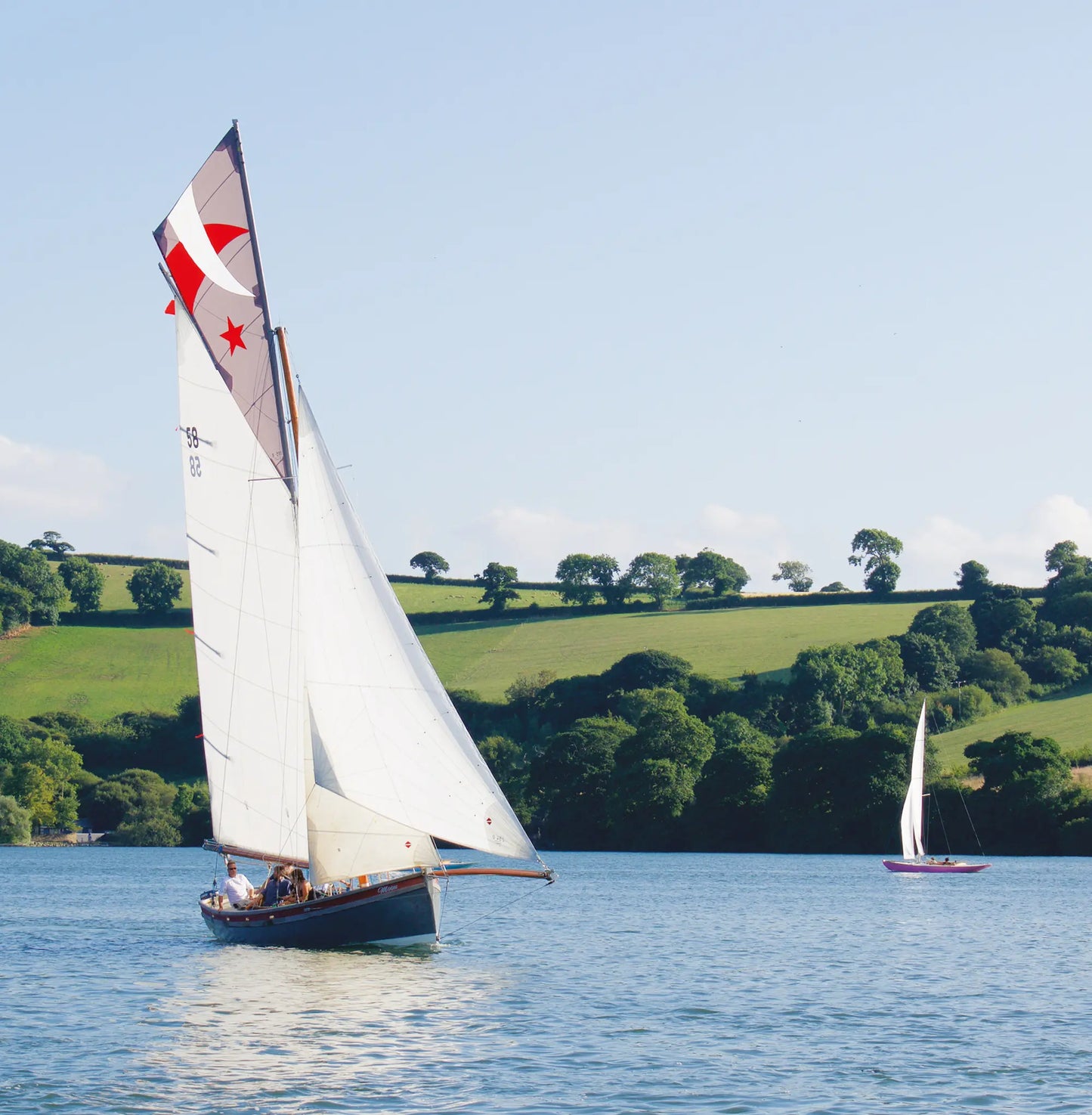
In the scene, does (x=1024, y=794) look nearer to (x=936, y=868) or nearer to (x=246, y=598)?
(x=936, y=868)

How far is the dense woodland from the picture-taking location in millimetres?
112250

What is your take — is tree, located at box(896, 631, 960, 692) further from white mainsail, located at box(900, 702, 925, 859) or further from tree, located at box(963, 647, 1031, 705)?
white mainsail, located at box(900, 702, 925, 859)

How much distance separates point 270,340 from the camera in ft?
131

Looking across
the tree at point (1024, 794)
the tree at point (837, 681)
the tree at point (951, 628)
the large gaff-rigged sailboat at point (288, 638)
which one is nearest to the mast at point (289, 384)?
the large gaff-rigged sailboat at point (288, 638)

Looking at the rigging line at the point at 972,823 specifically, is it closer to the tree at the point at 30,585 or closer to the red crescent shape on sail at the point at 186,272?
the red crescent shape on sail at the point at 186,272

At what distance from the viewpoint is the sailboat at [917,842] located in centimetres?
9188

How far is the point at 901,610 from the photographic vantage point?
17975 centimetres

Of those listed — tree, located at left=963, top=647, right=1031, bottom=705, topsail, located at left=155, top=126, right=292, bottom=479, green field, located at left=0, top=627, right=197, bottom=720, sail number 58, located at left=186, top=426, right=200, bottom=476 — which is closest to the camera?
topsail, located at left=155, top=126, right=292, bottom=479

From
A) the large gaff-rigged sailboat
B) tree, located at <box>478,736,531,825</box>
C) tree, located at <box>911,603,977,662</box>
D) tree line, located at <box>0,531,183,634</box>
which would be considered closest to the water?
the large gaff-rigged sailboat

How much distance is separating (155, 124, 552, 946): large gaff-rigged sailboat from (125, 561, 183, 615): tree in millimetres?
141776

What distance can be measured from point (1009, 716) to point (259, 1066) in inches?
4857

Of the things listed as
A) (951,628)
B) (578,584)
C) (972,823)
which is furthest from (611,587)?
A: (972,823)

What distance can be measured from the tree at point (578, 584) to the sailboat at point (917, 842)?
93.9m

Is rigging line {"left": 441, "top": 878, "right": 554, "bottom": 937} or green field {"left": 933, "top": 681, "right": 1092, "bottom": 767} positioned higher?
green field {"left": 933, "top": 681, "right": 1092, "bottom": 767}
